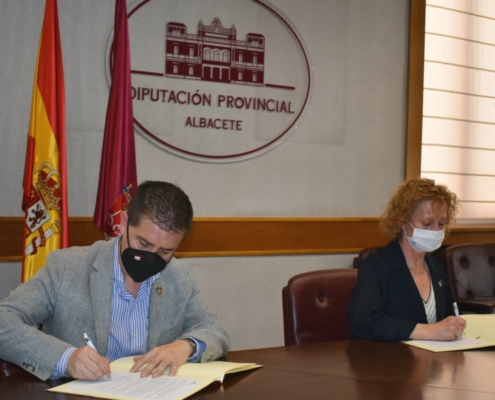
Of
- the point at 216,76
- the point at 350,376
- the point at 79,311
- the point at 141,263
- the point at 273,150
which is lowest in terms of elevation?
the point at 350,376

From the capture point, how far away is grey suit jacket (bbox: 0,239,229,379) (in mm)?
2053

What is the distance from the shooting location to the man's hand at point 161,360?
203 cm

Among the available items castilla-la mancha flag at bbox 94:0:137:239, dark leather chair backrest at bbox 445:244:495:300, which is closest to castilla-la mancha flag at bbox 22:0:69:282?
castilla-la mancha flag at bbox 94:0:137:239

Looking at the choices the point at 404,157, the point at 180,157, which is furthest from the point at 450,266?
the point at 180,157

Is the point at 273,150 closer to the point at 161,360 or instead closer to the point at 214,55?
the point at 214,55

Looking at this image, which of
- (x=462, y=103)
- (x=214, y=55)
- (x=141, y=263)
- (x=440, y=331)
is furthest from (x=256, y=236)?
(x=141, y=263)

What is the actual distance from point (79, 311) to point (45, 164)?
1.43 metres

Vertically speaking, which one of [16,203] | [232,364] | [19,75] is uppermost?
[19,75]

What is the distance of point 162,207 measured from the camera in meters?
2.22

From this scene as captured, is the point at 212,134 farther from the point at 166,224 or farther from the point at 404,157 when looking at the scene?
the point at 166,224

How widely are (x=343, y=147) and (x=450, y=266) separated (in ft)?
3.59

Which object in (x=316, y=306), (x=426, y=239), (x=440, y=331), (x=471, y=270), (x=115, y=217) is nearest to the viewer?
(x=440, y=331)

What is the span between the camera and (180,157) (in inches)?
169

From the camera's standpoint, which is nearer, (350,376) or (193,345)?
(350,376)
